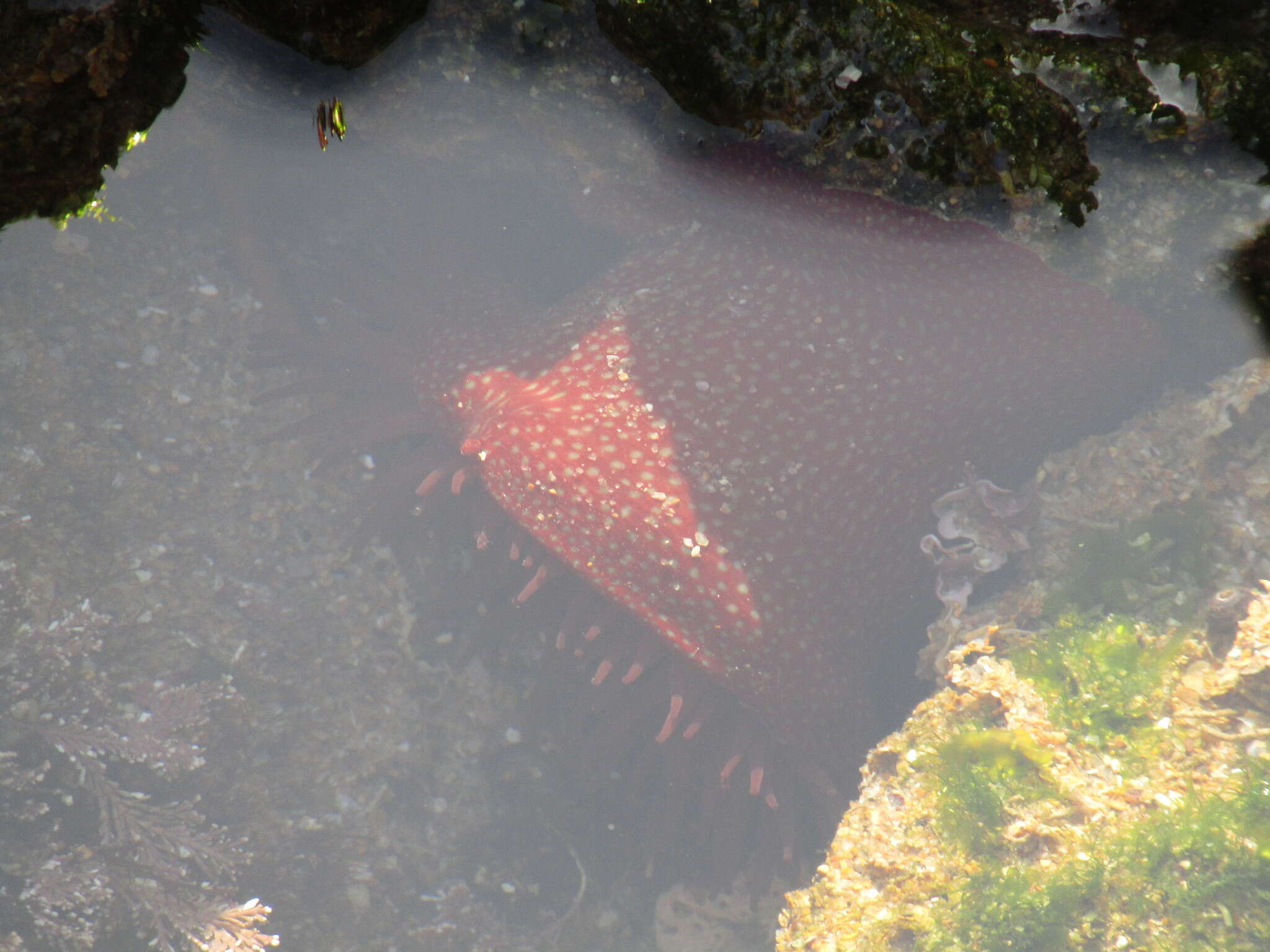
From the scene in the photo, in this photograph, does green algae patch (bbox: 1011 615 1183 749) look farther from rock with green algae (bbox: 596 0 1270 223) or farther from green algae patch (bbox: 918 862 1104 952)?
rock with green algae (bbox: 596 0 1270 223)

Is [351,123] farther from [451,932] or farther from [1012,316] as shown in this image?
[451,932]

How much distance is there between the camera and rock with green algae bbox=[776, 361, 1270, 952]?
114 inches

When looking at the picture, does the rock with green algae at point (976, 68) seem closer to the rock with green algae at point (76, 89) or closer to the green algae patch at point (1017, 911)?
the rock with green algae at point (76, 89)

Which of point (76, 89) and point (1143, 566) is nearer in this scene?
point (76, 89)

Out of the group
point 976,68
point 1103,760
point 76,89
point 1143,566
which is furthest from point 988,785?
point 76,89

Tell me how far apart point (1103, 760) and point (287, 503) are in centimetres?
432

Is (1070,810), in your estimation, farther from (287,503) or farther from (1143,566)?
(287,503)

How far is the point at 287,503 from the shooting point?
424 cm

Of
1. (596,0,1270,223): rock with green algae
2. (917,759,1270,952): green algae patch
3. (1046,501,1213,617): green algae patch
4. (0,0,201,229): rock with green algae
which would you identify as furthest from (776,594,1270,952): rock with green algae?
(0,0,201,229): rock with green algae

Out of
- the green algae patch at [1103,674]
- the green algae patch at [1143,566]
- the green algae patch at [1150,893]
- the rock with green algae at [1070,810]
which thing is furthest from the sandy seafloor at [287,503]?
the green algae patch at [1143,566]

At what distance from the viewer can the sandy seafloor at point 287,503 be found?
12.4 feet

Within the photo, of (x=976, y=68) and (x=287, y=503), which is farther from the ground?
(x=976, y=68)

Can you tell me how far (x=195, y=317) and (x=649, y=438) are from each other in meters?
2.91

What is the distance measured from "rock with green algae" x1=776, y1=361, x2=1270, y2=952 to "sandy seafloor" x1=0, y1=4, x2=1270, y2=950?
1428 millimetres
